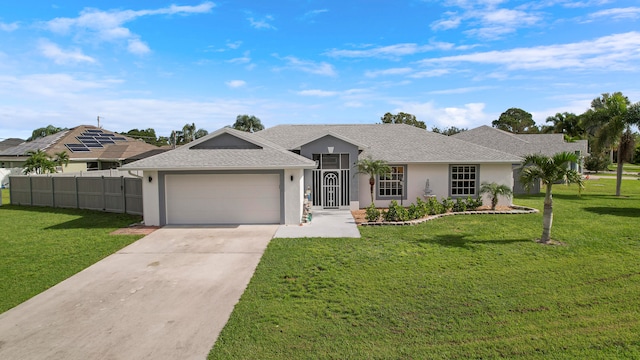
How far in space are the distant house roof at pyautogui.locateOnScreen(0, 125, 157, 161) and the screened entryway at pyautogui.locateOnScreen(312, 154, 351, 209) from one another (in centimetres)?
2498

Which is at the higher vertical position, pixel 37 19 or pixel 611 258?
pixel 37 19

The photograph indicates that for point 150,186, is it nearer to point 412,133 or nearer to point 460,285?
point 460,285

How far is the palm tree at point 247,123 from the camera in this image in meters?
51.8

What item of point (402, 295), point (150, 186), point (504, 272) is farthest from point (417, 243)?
point (150, 186)

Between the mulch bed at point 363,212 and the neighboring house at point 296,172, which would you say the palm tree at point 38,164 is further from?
the mulch bed at point 363,212

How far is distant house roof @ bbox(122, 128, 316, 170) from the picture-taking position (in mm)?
13875

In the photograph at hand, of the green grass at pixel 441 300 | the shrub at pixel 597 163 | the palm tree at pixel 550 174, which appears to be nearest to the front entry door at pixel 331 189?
the green grass at pixel 441 300

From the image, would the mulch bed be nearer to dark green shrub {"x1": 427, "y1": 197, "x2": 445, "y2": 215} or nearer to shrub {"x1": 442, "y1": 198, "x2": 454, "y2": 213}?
shrub {"x1": 442, "y1": 198, "x2": 454, "y2": 213}

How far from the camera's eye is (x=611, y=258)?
368 inches

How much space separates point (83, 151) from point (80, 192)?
2132 centimetres

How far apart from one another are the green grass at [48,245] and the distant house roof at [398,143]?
9.00 metres

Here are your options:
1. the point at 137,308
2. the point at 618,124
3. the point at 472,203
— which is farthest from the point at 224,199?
the point at 618,124

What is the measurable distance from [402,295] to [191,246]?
22.8 feet

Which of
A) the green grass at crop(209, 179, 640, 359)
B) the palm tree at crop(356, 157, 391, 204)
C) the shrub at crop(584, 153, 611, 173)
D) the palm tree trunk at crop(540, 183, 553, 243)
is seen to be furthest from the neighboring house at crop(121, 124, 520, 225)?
the shrub at crop(584, 153, 611, 173)
